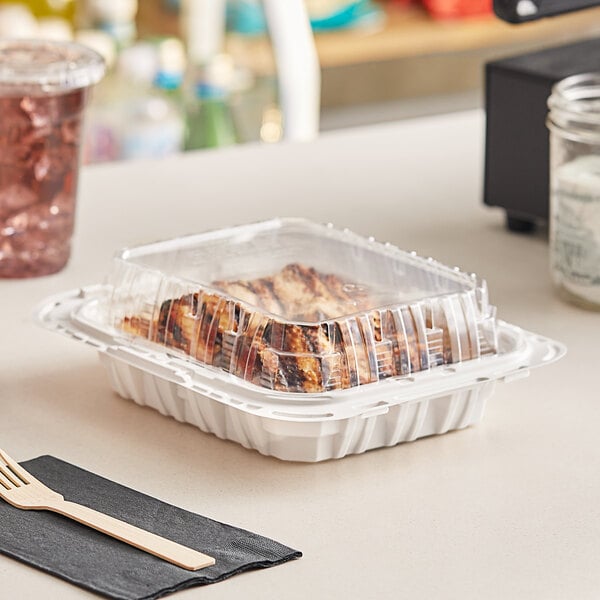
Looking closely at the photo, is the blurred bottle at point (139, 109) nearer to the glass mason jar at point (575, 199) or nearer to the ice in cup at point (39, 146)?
the ice in cup at point (39, 146)

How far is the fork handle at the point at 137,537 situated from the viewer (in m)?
0.74

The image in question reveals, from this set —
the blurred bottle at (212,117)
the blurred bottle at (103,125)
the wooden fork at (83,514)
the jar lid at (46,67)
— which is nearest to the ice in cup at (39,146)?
the jar lid at (46,67)

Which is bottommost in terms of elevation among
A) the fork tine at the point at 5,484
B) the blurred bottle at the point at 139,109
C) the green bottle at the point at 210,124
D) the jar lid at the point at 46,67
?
the green bottle at the point at 210,124

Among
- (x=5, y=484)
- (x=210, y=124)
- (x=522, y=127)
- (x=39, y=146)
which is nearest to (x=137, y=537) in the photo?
(x=5, y=484)

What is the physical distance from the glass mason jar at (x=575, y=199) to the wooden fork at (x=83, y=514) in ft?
1.60

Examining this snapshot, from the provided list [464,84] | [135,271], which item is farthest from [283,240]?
[464,84]

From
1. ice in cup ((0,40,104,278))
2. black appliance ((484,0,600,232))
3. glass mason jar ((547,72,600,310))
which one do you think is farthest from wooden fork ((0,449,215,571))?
black appliance ((484,0,600,232))

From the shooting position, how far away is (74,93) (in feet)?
3.85

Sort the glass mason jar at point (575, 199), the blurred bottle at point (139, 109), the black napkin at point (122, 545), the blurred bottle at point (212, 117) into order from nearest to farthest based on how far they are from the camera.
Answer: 1. the black napkin at point (122, 545)
2. the glass mason jar at point (575, 199)
3. the blurred bottle at point (139, 109)
4. the blurred bottle at point (212, 117)

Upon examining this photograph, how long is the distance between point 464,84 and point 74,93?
2.16 m

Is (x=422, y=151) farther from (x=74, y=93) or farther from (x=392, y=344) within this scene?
(x=392, y=344)

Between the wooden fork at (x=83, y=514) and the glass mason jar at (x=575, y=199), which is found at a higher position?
the glass mason jar at (x=575, y=199)

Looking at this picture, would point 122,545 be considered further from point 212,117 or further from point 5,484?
point 212,117

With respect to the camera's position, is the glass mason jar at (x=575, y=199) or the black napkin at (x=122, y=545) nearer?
the black napkin at (x=122, y=545)
